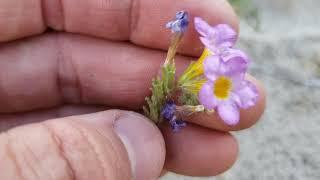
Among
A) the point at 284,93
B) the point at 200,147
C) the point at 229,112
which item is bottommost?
the point at 284,93

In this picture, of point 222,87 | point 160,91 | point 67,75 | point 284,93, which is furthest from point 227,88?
point 284,93

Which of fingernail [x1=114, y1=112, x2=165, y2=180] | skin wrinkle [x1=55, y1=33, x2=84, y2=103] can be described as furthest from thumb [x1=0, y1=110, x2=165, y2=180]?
skin wrinkle [x1=55, y1=33, x2=84, y2=103]

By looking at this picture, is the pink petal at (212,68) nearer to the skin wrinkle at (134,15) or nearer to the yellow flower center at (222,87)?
the yellow flower center at (222,87)

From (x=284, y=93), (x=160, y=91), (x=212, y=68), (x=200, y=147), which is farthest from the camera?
(x=284, y=93)

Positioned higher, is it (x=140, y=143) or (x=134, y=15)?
(x=134, y=15)

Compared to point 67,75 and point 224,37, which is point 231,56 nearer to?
point 224,37

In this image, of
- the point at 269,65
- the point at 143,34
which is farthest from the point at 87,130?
the point at 269,65

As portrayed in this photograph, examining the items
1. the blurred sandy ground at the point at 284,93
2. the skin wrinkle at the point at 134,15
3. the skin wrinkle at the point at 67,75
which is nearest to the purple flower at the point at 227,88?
the skin wrinkle at the point at 134,15

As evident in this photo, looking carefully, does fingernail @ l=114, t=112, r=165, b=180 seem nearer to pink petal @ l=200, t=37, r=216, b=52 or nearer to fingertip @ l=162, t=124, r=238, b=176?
fingertip @ l=162, t=124, r=238, b=176
